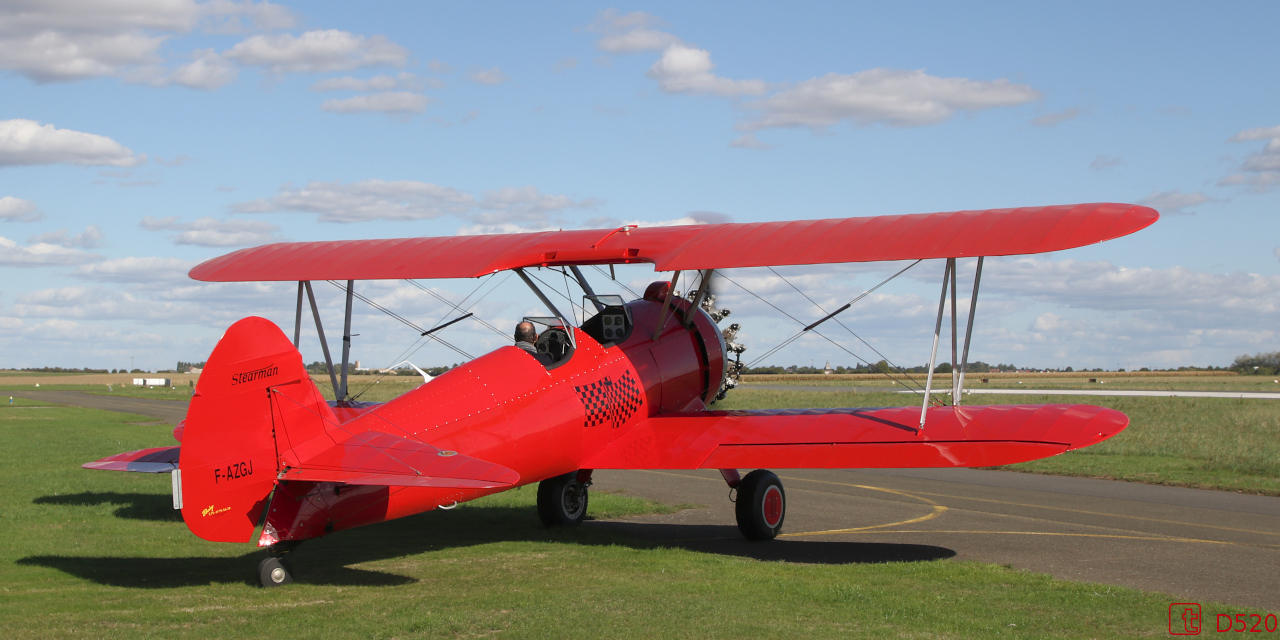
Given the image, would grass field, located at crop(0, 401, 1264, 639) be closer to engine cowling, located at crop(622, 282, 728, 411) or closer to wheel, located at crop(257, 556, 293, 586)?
wheel, located at crop(257, 556, 293, 586)

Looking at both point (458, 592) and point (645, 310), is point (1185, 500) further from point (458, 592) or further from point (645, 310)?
point (458, 592)

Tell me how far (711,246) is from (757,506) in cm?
271

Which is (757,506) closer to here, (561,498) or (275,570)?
(561,498)

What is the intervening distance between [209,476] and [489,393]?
2495mm

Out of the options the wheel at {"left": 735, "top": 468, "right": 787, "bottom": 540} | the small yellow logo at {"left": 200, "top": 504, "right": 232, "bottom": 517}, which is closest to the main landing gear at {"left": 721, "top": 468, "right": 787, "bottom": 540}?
the wheel at {"left": 735, "top": 468, "right": 787, "bottom": 540}

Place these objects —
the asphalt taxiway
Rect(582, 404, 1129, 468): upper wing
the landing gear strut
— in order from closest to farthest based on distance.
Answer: the landing gear strut → the asphalt taxiway → Rect(582, 404, 1129, 468): upper wing

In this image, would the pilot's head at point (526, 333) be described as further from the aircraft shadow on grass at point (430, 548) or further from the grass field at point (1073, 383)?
the grass field at point (1073, 383)

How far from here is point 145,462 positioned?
10.2 m

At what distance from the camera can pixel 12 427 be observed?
93.5 ft

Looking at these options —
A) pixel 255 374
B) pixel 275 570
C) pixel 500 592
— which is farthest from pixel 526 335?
pixel 275 570

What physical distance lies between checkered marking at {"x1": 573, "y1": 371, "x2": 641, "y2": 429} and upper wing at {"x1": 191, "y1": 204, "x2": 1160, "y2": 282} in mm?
1331

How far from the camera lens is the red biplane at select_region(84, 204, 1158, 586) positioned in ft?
22.7

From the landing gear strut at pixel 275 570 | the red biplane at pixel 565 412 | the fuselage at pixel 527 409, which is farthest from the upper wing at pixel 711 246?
the landing gear strut at pixel 275 570

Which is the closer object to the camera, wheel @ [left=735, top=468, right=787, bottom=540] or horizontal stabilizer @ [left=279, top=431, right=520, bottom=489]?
horizontal stabilizer @ [left=279, top=431, right=520, bottom=489]
